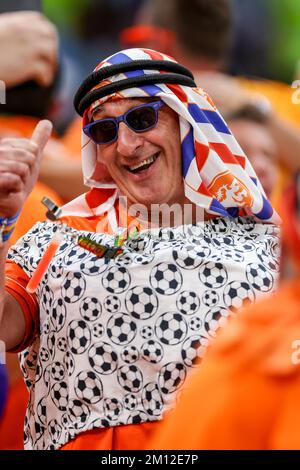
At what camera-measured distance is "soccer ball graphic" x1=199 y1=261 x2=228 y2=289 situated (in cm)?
285

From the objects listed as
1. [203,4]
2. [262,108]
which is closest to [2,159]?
[262,108]

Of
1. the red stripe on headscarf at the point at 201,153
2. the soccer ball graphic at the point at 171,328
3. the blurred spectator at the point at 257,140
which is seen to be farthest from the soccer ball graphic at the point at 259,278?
the blurred spectator at the point at 257,140

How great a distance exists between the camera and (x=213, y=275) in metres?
2.87

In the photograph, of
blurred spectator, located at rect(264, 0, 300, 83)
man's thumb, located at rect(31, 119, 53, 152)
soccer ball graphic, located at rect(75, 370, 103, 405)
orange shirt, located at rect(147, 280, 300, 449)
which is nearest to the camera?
orange shirt, located at rect(147, 280, 300, 449)

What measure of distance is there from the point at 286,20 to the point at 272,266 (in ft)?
15.3

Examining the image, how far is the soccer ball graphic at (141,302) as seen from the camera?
111 inches

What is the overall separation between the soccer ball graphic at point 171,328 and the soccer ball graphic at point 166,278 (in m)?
0.07

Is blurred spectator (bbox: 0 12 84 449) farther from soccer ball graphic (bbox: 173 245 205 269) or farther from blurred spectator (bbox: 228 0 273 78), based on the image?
blurred spectator (bbox: 228 0 273 78)

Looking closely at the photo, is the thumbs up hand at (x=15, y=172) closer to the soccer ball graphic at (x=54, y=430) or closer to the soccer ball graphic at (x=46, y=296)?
the soccer ball graphic at (x=46, y=296)

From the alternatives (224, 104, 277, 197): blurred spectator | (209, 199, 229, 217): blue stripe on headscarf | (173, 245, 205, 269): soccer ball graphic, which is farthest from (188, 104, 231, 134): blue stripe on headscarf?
(224, 104, 277, 197): blurred spectator

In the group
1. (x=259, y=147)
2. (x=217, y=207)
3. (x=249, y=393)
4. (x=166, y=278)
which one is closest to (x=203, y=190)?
(x=217, y=207)

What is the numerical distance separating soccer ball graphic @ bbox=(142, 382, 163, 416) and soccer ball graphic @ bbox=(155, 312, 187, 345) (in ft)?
0.40

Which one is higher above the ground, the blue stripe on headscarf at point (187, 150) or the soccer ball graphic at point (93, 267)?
the blue stripe on headscarf at point (187, 150)

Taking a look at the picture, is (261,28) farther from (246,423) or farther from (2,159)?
(246,423)
